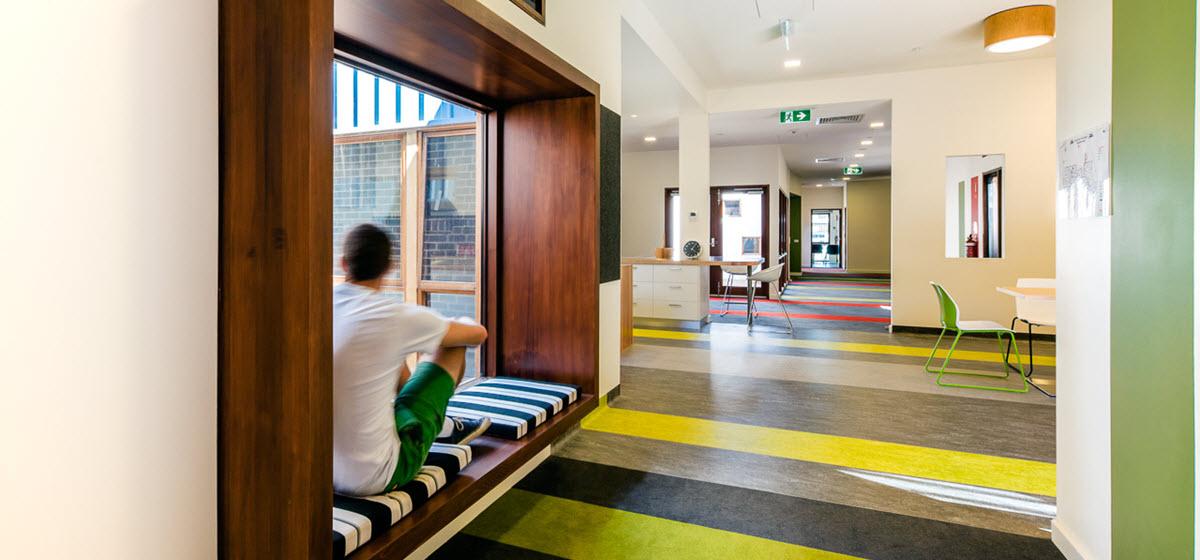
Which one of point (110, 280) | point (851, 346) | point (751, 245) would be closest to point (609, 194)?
point (110, 280)

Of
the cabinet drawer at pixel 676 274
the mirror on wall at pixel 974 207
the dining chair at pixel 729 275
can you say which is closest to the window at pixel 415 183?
the cabinet drawer at pixel 676 274

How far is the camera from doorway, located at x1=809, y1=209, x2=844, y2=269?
2128 centimetres

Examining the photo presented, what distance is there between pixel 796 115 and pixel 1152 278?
693cm

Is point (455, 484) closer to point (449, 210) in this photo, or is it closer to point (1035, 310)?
point (449, 210)

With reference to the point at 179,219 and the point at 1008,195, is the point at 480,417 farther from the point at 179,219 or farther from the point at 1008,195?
the point at 1008,195

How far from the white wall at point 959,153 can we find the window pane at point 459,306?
6.22m

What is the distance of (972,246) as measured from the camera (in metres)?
7.24

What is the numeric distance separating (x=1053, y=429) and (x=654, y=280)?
4.88 metres

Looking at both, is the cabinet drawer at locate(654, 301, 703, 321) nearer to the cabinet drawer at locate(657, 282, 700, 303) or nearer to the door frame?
the cabinet drawer at locate(657, 282, 700, 303)

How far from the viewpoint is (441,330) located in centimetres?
188

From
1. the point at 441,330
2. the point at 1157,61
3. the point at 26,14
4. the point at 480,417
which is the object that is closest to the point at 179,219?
the point at 26,14

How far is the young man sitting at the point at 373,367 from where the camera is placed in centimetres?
171

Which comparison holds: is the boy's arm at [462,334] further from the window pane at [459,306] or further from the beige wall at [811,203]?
the beige wall at [811,203]

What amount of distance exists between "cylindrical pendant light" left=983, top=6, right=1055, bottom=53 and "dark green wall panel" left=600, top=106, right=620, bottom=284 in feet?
13.2
